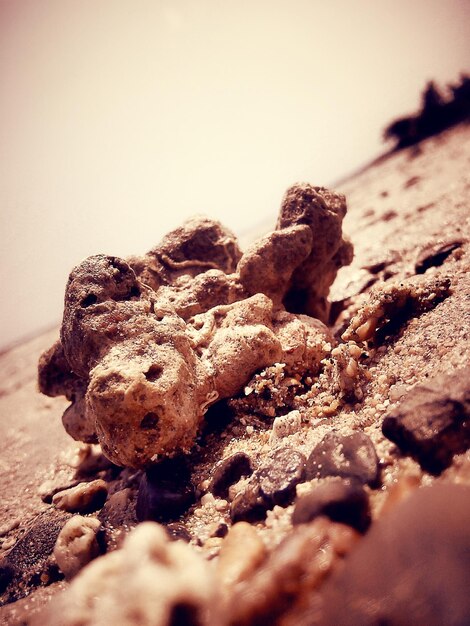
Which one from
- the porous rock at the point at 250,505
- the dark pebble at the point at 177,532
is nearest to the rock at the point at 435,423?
the porous rock at the point at 250,505

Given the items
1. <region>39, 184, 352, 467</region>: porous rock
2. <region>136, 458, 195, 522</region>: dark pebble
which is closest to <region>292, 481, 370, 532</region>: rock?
<region>136, 458, 195, 522</region>: dark pebble

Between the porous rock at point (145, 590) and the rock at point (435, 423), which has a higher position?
the porous rock at point (145, 590)

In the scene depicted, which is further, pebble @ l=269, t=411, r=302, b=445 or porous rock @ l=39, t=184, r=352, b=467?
pebble @ l=269, t=411, r=302, b=445

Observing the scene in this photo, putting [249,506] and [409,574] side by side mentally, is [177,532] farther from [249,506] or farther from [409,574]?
[409,574]

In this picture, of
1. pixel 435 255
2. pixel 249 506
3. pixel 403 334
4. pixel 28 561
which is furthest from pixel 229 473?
pixel 435 255

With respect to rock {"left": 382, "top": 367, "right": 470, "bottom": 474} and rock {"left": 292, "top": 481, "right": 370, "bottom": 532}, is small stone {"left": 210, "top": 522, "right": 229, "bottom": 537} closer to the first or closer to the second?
rock {"left": 292, "top": 481, "right": 370, "bottom": 532}

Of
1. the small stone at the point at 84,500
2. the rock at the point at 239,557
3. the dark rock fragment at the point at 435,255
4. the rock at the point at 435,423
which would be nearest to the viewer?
the rock at the point at 239,557

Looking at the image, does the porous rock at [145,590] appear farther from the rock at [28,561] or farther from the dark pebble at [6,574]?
the dark pebble at [6,574]

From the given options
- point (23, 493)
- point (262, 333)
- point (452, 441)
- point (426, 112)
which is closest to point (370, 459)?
point (452, 441)
